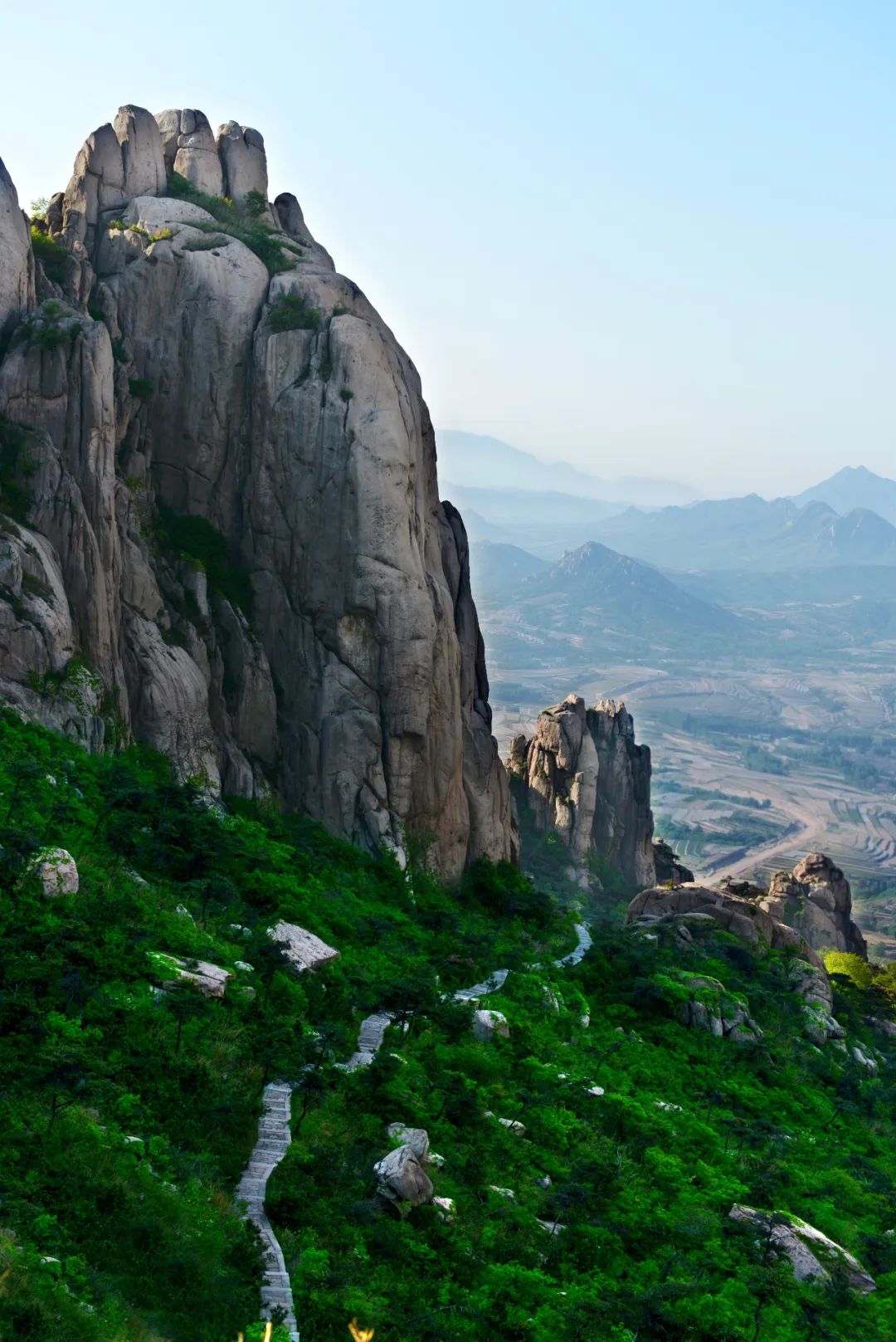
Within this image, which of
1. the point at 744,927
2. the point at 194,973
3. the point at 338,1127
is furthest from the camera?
the point at 744,927

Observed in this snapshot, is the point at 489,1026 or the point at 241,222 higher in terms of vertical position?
the point at 241,222

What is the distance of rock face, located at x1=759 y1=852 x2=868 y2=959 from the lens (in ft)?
227

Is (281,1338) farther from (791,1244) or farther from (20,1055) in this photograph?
(791,1244)

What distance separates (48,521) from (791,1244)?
1027 inches

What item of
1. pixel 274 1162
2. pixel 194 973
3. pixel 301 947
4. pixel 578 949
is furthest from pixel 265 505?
pixel 274 1162

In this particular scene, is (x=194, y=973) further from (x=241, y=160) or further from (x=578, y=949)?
(x=241, y=160)

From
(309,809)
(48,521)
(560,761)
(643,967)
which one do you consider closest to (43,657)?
(48,521)

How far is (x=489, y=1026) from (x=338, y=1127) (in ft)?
25.4

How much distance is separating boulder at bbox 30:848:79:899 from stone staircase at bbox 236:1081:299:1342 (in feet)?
17.2

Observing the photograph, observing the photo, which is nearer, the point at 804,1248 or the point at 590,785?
the point at 804,1248

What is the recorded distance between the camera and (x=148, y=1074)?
20141 mm

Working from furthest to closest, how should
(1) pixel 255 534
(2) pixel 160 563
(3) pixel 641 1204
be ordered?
(1) pixel 255 534
(2) pixel 160 563
(3) pixel 641 1204

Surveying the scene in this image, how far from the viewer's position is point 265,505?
4641 centimetres

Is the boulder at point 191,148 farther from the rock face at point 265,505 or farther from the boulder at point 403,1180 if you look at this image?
the boulder at point 403,1180
